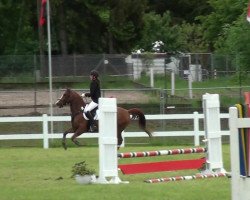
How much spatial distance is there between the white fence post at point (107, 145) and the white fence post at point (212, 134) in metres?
2.33

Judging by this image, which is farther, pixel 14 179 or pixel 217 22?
pixel 217 22

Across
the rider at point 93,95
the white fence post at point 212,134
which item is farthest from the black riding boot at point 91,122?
the white fence post at point 212,134

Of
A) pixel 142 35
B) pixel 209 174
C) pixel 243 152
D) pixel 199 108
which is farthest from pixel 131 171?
pixel 142 35

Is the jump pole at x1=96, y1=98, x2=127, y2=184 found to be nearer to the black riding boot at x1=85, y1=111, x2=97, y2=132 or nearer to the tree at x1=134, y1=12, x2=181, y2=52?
the black riding boot at x1=85, y1=111, x2=97, y2=132

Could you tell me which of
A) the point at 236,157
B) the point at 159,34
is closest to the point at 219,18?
the point at 159,34

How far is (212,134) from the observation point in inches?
649

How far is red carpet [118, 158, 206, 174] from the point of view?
51.0 ft

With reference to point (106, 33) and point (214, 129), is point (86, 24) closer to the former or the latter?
point (106, 33)

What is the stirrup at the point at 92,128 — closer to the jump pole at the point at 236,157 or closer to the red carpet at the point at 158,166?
the red carpet at the point at 158,166

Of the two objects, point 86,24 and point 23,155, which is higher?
Answer: point 86,24

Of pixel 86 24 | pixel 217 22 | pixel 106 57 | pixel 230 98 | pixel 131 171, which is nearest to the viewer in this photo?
pixel 131 171

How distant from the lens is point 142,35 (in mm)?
65188

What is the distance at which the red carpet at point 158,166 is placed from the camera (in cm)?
1554

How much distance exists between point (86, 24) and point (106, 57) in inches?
888
